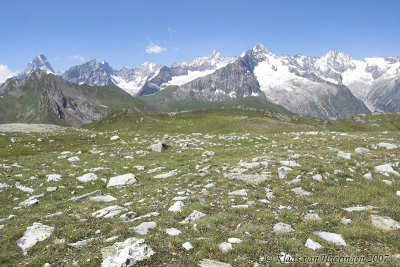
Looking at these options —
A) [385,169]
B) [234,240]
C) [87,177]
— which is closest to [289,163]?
[385,169]

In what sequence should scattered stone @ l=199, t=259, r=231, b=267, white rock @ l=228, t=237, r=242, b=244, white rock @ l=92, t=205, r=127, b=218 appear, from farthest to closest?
white rock @ l=92, t=205, r=127, b=218 → white rock @ l=228, t=237, r=242, b=244 → scattered stone @ l=199, t=259, r=231, b=267

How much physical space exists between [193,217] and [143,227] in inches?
93.3

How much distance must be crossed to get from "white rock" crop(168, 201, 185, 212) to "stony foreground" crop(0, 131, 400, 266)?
6 cm

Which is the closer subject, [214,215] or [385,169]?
[214,215]

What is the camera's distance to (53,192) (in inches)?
655

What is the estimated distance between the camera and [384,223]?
9008 mm

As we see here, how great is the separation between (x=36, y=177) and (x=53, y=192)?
15.4 feet

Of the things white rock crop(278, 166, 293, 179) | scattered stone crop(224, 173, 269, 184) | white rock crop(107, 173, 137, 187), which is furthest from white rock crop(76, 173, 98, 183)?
white rock crop(278, 166, 293, 179)

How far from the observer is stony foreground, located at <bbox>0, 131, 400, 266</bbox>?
779 centimetres

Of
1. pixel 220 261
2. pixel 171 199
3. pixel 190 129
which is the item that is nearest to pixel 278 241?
pixel 220 261

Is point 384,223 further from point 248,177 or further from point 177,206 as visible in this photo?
point 177,206

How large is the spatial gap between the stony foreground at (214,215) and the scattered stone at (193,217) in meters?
0.10

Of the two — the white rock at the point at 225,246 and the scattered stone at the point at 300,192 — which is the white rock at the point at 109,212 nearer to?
the white rock at the point at 225,246

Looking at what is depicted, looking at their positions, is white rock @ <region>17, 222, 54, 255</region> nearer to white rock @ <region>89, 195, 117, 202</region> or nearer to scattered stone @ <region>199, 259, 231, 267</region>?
white rock @ <region>89, 195, 117, 202</region>
